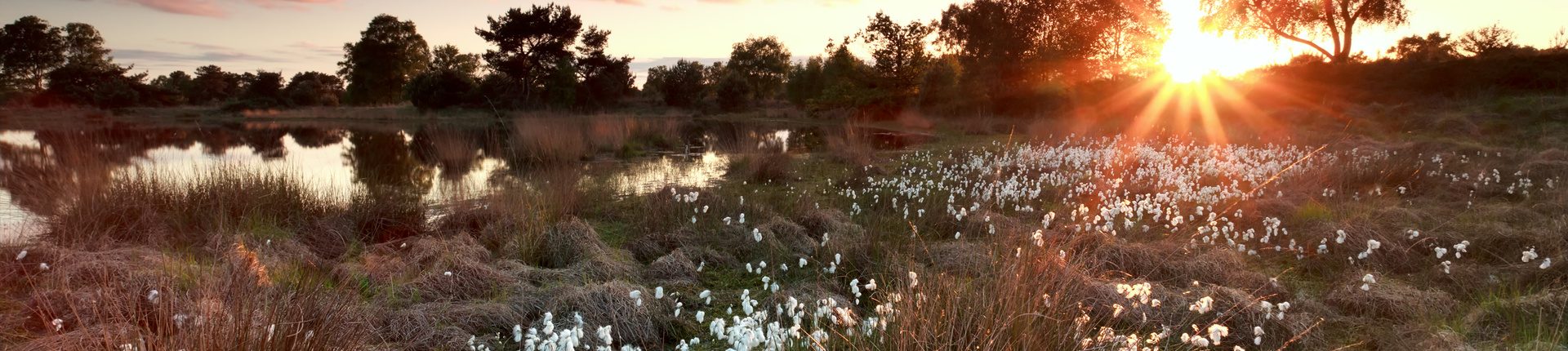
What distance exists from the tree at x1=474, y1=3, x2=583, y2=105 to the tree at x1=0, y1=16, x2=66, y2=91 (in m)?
19.6

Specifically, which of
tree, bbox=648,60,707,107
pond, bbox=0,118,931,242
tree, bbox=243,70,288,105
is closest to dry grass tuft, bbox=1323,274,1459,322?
pond, bbox=0,118,931,242

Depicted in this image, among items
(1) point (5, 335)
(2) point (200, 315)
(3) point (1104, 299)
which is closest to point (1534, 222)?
(3) point (1104, 299)

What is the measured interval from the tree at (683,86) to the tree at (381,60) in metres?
18.3

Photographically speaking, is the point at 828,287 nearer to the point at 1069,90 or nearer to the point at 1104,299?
the point at 1104,299

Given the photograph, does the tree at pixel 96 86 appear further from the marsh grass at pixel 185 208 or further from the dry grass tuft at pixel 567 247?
the dry grass tuft at pixel 567 247

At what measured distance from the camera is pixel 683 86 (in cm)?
5088

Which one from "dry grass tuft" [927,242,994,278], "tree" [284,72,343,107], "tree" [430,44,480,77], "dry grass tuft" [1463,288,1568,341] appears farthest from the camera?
"tree" [430,44,480,77]

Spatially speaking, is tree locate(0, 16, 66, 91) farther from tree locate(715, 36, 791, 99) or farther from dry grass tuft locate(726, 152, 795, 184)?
tree locate(715, 36, 791, 99)

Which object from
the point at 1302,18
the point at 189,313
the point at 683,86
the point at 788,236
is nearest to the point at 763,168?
the point at 788,236

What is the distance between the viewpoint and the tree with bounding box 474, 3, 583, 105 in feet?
135

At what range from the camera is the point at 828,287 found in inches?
175

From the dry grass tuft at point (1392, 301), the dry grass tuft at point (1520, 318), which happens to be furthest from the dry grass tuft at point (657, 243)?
the dry grass tuft at point (1520, 318)

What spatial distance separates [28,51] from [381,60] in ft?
104

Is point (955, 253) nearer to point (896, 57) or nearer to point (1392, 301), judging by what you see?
point (1392, 301)
